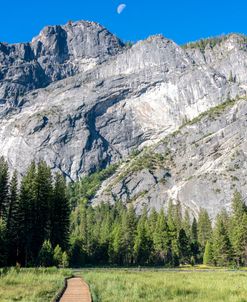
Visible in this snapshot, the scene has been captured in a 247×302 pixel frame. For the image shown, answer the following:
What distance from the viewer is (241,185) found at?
165 meters

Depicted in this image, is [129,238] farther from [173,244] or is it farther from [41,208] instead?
A: [41,208]

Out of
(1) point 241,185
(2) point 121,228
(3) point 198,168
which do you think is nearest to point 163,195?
(3) point 198,168

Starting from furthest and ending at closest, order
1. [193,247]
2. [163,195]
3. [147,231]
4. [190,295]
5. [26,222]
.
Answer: [163,195] → [193,247] → [147,231] → [26,222] → [190,295]

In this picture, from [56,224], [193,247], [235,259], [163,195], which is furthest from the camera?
Answer: [163,195]

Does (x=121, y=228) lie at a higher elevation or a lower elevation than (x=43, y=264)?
higher

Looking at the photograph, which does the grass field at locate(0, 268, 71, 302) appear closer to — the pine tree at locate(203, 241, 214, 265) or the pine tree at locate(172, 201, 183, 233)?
the pine tree at locate(203, 241, 214, 265)

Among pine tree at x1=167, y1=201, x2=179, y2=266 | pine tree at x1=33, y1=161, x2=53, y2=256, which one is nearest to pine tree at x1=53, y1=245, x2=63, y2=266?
pine tree at x1=33, y1=161, x2=53, y2=256

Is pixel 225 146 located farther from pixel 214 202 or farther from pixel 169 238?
pixel 169 238

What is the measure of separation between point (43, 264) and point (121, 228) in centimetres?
5193

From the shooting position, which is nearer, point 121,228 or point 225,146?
point 121,228

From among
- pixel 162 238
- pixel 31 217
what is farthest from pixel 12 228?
pixel 162 238

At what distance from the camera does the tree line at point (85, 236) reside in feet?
203

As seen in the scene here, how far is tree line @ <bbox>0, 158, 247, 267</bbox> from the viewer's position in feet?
203

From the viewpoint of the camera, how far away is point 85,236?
11206 cm
